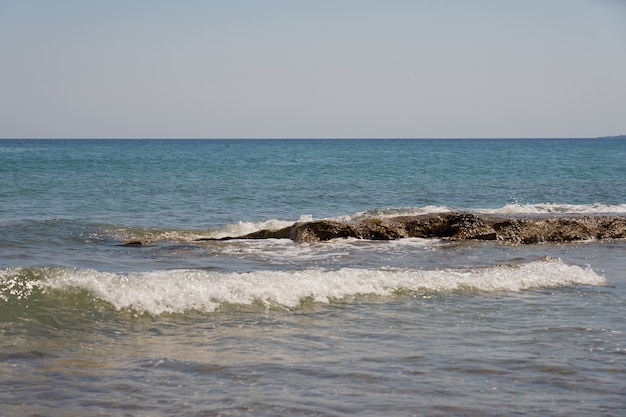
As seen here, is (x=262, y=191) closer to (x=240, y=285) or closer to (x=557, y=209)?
(x=557, y=209)

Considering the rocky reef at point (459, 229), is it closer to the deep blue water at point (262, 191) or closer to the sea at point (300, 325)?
the sea at point (300, 325)

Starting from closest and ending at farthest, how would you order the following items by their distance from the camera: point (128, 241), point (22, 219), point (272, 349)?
point (272, 349)
point (128, 241)
point (22, 219)

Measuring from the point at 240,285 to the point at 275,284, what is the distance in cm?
50

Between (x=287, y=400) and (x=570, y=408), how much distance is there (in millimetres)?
2216

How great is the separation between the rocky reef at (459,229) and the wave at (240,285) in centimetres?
388

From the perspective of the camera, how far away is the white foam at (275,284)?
33.1 feet

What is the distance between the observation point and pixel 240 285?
10711mm

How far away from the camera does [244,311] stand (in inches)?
386

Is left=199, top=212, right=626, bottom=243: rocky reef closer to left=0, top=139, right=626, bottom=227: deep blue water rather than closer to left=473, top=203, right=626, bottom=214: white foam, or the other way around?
left=473, top=203, right=626, bottom=214: white foam

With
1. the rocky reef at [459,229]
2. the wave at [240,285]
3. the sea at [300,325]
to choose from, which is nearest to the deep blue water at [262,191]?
the sea at [300,325]

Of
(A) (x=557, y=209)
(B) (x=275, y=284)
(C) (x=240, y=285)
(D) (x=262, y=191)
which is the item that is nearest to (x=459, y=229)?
(B) (x=275, y=284)

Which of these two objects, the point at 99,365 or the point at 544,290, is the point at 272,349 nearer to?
the point at 99,365

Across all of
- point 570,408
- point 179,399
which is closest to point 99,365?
point 179,399

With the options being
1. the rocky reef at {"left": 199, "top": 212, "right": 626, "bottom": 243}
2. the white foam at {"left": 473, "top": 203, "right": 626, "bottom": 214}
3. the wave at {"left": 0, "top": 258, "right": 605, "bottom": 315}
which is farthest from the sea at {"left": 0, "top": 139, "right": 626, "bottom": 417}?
the white foam at {"left": 473, "top": 203, "right": 626, "bottom": 214}
